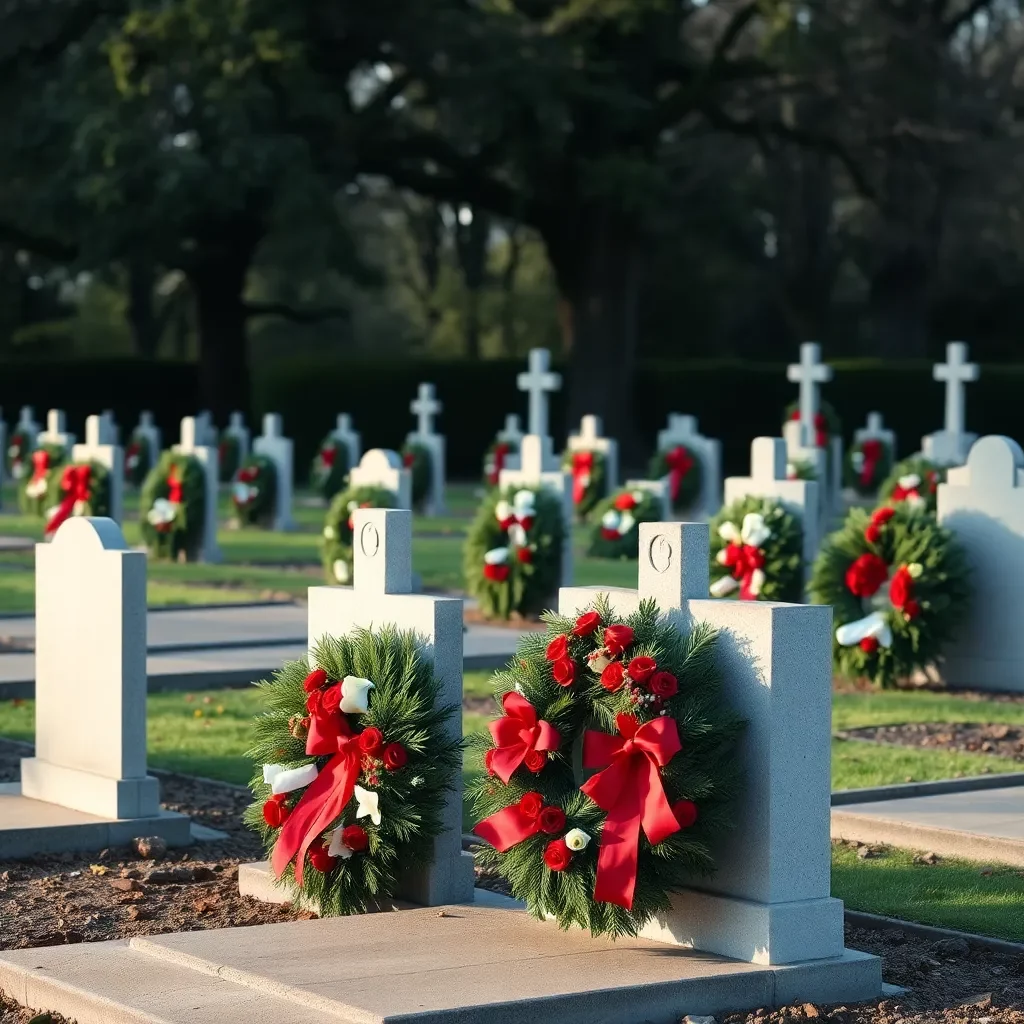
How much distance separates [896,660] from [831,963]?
6.52 meters

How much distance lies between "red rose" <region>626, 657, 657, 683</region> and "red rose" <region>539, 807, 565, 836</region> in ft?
1.39

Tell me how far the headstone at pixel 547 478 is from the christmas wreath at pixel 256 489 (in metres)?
8.92

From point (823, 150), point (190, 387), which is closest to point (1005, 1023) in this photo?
point (823, 150)

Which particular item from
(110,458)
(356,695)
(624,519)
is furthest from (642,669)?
(110,458)

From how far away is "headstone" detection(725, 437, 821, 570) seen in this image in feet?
44.2

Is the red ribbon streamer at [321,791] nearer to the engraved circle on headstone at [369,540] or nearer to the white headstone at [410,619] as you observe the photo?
the white headstone at [410,619]

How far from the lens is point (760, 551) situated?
13258 mm

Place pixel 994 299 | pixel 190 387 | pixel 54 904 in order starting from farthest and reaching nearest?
pixel 994 299, pixel 190 387, pixel 54 904

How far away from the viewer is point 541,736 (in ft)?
17.9

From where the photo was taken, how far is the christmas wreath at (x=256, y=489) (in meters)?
24.6

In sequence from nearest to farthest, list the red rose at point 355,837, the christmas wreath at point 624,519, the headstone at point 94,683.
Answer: the red rose at point 355,837
the headstone at point 94,683
the christmas wreath at point 624,519

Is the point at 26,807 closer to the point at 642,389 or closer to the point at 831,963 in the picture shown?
the point at 831,963

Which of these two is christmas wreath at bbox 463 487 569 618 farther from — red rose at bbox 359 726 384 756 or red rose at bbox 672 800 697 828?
red rose at bbox 672 800 697 828

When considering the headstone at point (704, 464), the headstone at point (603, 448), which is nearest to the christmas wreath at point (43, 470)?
the headstone at point (603, 448)
